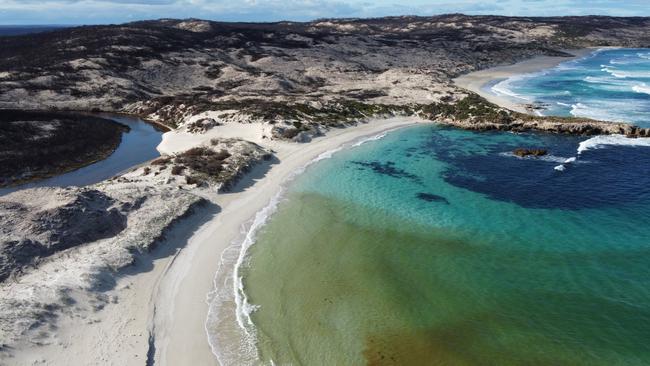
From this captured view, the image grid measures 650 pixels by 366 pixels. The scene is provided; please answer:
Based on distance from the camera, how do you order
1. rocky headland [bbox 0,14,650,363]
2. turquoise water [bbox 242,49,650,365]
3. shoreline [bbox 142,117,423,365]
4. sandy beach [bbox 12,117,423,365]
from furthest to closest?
rocky headland [bbox 0,14,650,363]
shoreline [bbox 142,117,423,365]
turquoise water [bbox 242,49,650,365]
sandy beach [bbox 12,117,423,365]

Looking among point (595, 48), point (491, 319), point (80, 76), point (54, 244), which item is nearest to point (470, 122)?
point (491, 319)

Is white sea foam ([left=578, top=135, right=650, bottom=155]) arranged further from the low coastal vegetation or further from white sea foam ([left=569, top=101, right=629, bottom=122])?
the low coastal vegetation

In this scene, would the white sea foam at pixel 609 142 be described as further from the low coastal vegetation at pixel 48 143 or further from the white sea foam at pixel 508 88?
the low coastal vegetation at pixel 48 143

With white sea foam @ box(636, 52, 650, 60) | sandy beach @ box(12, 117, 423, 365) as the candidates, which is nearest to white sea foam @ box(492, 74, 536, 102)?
sandy beach @ box(12, 117, 423, 365)

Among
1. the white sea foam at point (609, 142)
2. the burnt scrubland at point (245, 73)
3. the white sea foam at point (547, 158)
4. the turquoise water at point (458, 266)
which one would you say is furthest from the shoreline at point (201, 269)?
the white sea foam at point (609, 142)

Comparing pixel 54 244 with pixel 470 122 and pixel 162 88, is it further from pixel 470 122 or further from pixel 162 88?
pixel 162 88

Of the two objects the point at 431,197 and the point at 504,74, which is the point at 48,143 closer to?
the point at 431,197
